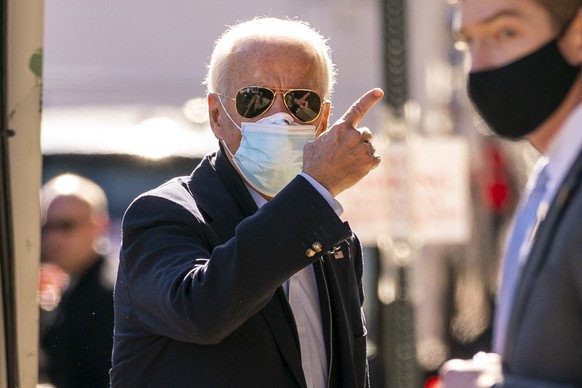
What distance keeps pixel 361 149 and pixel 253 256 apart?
13.0 inches

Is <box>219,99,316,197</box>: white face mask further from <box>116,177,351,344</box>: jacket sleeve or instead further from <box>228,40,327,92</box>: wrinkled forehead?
<box>116,177,351,344</box>: jacket sleeve

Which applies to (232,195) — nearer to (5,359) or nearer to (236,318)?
(236,318)

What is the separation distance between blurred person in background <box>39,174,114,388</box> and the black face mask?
2.26 metres

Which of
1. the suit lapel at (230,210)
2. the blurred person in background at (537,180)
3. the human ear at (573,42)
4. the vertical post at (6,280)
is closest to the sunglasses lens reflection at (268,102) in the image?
the suit lapel at (230,210)

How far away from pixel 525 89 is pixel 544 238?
295 mm

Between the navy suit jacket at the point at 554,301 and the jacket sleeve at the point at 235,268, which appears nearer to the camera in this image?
the navy suit jacket at the point at 554,301

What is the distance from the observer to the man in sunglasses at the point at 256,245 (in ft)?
8.64

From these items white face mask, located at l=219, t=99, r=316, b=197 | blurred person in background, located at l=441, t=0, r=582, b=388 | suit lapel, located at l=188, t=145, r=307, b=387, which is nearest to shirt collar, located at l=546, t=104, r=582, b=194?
blurred person in background, located at l=441, t=0, r=582, b=388

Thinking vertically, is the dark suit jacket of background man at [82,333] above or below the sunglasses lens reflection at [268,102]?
below

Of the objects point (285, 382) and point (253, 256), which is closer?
point (253, 256)

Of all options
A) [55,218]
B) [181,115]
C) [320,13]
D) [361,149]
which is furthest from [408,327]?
[320,13]

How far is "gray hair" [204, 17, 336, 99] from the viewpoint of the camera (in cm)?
320

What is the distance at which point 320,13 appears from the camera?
1208cm

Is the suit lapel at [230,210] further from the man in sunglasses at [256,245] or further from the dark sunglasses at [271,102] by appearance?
the dark sunglasses at [271,102]
